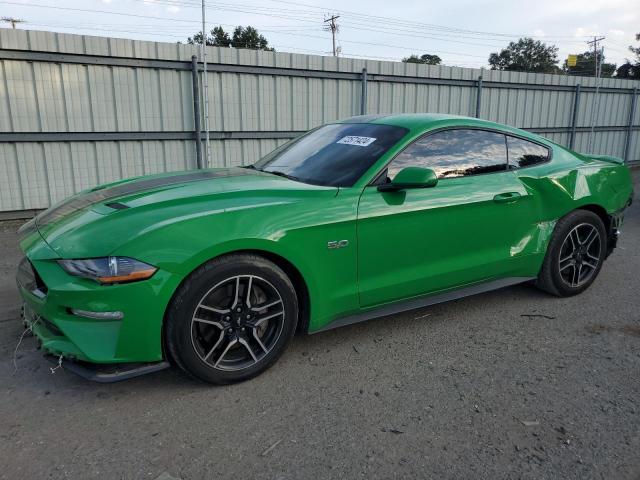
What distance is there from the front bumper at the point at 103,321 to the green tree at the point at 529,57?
7919 cm

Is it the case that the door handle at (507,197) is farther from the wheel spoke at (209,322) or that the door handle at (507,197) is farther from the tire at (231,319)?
the wheel spoke at (209,322)

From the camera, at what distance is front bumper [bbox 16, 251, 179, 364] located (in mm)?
2436

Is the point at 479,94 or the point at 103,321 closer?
the point at 103,321

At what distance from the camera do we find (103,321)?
2.45m

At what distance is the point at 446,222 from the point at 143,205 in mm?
1986

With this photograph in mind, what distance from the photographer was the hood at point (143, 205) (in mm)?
2572

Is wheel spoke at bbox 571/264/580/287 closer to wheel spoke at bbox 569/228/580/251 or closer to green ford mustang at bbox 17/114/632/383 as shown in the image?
green ford mustang at bbox 17/114/632/383

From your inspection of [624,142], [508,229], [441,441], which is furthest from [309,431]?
[624,142]

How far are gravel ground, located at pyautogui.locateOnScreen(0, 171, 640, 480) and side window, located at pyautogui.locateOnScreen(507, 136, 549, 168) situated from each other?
4.41 ft

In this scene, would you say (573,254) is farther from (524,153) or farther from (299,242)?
(299,242)

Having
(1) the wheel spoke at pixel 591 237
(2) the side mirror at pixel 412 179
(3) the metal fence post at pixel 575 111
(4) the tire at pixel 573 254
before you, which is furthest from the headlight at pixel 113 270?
(3) the metal fence post at pixel 575 111

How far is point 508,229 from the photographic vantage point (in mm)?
3736

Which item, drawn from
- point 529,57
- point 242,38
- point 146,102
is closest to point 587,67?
point 529,57

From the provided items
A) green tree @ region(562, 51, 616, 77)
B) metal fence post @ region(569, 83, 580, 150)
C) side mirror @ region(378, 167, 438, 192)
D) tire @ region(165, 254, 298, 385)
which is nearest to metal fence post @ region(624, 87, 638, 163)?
metal fence post @ region(569, 83, 580, 150)
